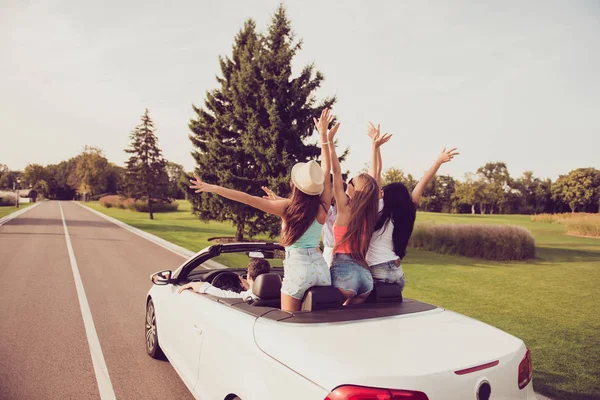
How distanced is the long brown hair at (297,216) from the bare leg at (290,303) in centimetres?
39

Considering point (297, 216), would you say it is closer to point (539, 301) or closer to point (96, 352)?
point (96, 352)

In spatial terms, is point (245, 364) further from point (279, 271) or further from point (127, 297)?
point (127, 297)

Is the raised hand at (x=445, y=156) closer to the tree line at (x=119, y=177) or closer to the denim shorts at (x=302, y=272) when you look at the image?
the denim shorts at (x=302, y=272)

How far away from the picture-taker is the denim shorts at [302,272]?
9.56 feet

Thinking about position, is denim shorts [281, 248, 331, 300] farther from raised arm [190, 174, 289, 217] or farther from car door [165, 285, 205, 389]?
car door [165, 285, 205, 389]

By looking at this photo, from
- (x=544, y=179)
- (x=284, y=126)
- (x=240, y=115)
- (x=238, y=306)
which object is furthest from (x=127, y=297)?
(x=544, y=179)

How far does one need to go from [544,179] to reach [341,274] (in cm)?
8373

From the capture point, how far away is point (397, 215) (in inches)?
141

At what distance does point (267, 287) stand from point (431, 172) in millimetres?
2095

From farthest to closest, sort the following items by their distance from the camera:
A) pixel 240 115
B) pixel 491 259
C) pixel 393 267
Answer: pixel 240 115 → pixel 491 259 → pixel 393 267

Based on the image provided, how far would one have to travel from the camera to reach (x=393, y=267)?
11.8 ft

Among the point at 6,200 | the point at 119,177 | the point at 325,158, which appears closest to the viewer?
the point at 325,158

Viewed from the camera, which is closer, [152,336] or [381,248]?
[381,248]

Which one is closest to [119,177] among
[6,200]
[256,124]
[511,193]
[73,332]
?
[6,200]
